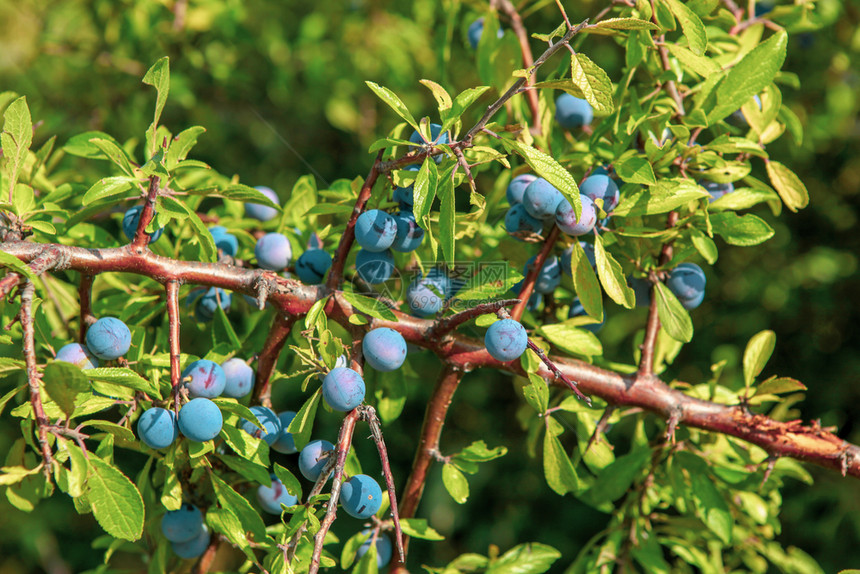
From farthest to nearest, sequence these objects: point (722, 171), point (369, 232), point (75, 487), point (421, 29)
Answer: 1. point (421, 29)
2. point (722, 171)
3. point (369, 232)
4. point (75, 487)

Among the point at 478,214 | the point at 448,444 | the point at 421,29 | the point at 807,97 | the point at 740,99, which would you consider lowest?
the point at 448,444

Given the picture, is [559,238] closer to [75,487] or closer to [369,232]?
[369,232]

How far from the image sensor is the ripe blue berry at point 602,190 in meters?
1.05

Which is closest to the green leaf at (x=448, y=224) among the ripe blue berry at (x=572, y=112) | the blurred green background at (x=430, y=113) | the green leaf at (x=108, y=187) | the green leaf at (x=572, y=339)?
the green leaf at (x=572, y=339)

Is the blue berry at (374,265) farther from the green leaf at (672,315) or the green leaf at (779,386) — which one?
the green leaf at (779,386)

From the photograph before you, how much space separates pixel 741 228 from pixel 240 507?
0.87 m

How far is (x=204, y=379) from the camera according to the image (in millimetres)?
990

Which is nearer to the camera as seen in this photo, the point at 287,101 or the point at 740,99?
the point at 740,99

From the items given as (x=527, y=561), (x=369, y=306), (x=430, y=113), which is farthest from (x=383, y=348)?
(x=430, y=113)

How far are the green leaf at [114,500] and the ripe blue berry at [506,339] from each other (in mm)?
480

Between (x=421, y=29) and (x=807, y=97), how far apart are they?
1290 millimetres

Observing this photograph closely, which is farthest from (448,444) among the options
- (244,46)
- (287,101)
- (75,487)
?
Answer: (75,487)

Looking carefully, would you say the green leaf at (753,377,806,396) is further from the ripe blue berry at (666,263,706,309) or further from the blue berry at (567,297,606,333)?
the blue berry at (567,297,606,333)

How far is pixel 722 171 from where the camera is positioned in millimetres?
1108
